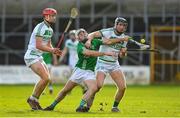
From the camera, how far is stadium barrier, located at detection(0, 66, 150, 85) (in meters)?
40.5

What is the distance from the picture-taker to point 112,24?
43.3m

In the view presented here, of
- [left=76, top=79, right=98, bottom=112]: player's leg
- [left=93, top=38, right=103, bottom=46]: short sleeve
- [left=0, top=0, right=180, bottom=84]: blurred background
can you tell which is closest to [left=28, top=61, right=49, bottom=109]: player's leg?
[left=76, top=79, right=98, bottom=112]: player's leg

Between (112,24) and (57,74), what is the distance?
195 inches

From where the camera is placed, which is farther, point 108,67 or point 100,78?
point 108,67

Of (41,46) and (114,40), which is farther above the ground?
(114,40)

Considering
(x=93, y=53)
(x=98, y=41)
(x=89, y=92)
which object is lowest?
(x=89, y=92)

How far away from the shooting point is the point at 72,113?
17953 mm

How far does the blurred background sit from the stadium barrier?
1016 millimetres

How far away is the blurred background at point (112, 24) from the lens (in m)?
42.7

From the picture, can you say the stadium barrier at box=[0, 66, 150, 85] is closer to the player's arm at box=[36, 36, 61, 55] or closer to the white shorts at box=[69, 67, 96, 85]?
the player's arm at box=[36, 36, 61, 55]

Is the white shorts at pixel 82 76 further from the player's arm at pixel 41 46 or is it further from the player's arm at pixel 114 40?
the player's arm at pixel 114 40

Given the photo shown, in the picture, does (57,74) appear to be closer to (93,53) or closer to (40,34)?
(40,34)

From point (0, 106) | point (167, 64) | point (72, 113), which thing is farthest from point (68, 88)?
point (167, 64)

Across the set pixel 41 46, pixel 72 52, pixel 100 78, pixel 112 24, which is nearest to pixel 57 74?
pixel 112 24
